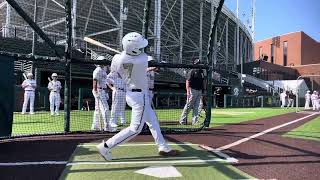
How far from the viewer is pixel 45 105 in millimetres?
22828

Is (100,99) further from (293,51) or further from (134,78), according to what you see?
(293,51)

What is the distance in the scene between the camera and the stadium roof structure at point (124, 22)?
34.0 m

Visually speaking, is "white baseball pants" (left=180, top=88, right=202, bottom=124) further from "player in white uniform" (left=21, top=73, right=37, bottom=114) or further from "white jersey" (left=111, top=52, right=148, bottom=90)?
"player in white uniform" (left=21, top=73, right=37, bottom=114)

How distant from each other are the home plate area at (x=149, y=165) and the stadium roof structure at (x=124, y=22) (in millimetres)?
22371

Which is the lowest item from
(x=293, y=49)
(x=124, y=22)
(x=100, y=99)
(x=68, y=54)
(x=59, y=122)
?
(x=59, y=122)

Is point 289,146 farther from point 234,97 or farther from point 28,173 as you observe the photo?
point 234,97

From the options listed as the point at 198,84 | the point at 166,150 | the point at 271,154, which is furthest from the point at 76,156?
the point at 198,84

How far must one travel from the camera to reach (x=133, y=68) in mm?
6902

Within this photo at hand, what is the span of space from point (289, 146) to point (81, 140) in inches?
165

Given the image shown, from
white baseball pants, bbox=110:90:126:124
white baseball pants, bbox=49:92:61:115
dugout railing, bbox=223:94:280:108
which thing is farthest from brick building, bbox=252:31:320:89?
white baseball pants, bbox=110:90:126:124

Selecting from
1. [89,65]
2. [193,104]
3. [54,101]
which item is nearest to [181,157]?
[193,104]

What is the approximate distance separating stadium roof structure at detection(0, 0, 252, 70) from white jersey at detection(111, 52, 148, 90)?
22.7 meters

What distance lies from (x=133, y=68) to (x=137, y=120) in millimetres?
824

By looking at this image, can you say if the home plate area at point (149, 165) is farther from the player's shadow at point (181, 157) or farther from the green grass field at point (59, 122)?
the green grass field at point (59, 122)
